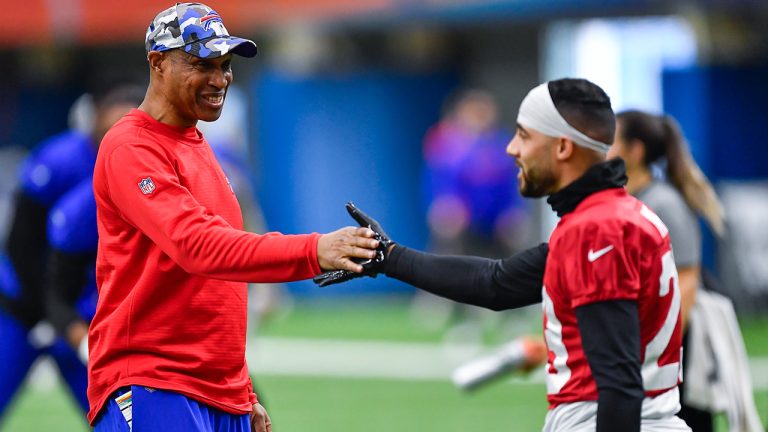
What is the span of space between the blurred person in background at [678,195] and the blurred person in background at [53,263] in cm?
253

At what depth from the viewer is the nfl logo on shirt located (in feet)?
14.7

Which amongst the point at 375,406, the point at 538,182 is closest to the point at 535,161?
the point at 538,182

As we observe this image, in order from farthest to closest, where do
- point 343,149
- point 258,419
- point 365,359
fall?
1. point 343,149
2. point 365,359
3. point 258,419

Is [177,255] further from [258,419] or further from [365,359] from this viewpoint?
[365,359]

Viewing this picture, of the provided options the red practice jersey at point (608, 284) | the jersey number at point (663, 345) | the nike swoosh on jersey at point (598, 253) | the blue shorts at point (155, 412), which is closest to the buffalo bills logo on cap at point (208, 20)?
the blue shorts at point (155, 412)

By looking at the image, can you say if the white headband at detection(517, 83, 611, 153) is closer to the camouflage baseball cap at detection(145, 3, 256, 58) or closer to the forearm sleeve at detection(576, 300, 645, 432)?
the forearm sleeve at detection(576, 300, 645, 432)

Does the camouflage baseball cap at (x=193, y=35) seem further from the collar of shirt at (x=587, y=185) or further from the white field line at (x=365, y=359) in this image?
the white field line at (x=365, y=359)

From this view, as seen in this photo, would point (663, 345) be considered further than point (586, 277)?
Yes

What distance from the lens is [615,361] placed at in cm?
428

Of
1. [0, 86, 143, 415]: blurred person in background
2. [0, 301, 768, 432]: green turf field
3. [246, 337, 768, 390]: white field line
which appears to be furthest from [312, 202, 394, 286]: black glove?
[246, 337, 768, 390]: white field line

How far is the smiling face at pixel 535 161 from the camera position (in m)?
4.77

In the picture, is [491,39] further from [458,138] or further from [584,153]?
[584,153]

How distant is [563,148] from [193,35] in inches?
51.3

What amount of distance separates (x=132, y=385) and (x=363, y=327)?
12.4 m
